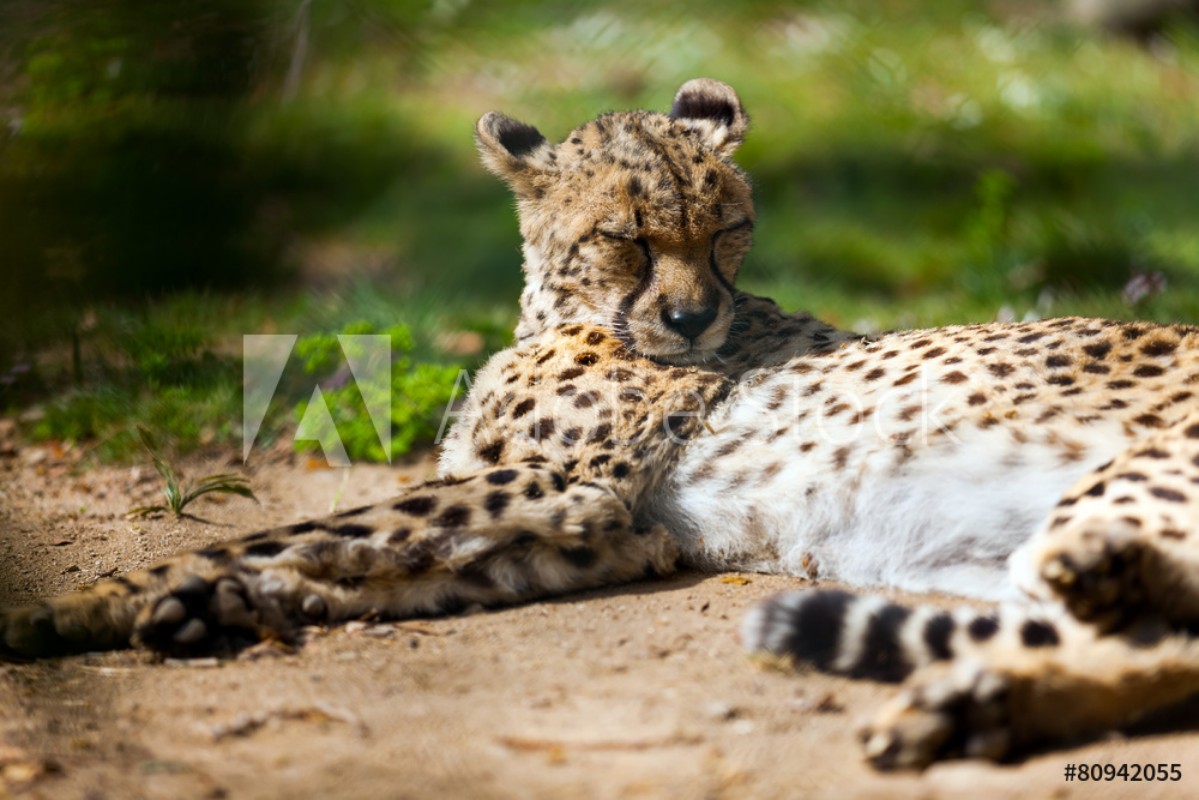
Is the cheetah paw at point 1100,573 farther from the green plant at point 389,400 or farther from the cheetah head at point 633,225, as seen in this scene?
the green plant at point 389,400

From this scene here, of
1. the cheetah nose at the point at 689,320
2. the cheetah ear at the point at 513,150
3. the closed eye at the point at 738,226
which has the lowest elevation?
the cheetah nose at the point at 689,320

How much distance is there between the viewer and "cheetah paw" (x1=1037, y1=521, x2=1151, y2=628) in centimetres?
219

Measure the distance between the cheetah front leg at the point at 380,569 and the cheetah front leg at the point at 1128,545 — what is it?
921mm

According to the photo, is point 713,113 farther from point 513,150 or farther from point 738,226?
point 513,150

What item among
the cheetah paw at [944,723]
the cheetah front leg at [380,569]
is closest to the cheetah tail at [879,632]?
the cheetah paw at [944,723]

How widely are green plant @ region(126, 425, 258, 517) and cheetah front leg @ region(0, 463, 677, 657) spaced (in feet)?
2.94

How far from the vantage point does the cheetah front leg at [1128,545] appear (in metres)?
2.20

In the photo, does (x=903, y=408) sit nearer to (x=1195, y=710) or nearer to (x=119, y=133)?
(x=1195, y=710)

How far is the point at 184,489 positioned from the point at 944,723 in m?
2.48

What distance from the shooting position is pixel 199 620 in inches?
99.3

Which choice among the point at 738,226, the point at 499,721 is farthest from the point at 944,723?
the point at 738,226

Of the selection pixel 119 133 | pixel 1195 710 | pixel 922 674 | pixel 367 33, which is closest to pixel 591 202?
pixel 922 674

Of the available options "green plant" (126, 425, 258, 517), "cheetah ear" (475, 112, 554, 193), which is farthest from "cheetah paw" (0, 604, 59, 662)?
"cheetah ear" (475, 112, 554, 193)

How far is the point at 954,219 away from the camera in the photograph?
23.4ft
